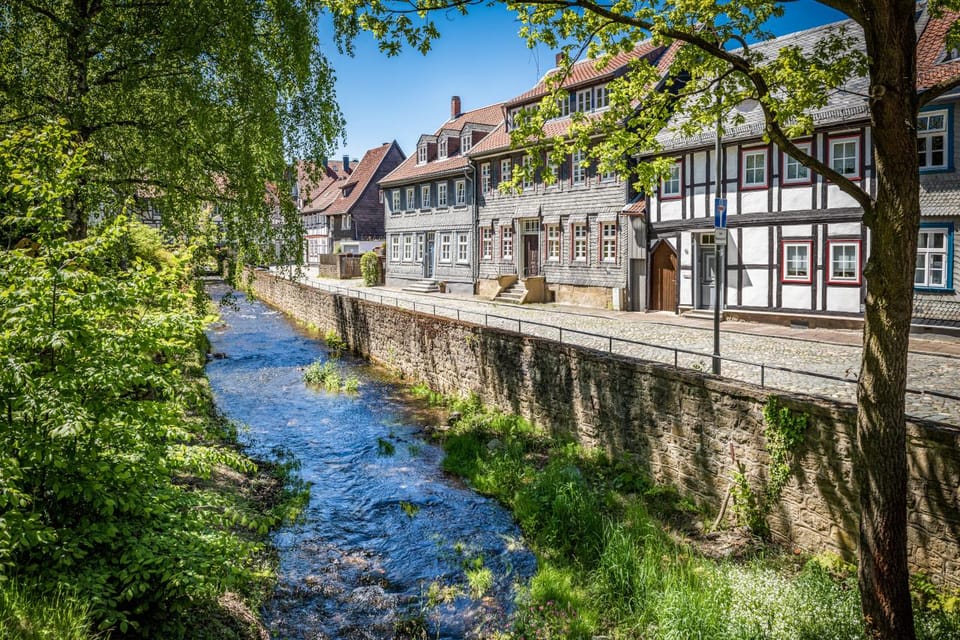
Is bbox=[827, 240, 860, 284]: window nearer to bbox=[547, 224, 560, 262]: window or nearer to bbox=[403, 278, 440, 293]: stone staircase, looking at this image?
bbox=[547, 224, 560, 262]: window

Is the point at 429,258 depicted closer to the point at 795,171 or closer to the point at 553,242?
the point at 553,242

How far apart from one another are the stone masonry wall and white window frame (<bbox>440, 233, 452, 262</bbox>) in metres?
18.1

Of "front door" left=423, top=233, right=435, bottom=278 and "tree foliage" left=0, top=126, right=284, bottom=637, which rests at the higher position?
"front door" left=423, top=233, right=435, bottom=278

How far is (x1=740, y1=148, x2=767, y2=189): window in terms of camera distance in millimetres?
20219

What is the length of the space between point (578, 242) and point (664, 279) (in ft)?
14.9

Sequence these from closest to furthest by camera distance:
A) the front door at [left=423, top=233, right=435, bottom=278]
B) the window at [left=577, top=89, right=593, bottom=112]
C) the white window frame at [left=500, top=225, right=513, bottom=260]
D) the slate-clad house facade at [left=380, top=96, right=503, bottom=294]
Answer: the window at [left=577, top=89, right=593, bottom=112], the white window frame at [left=500, top=225, right=513, bottom=260], the slate-clad house facade at [left=380, top=96, right=503, bottom=294], the front door at [left=423, top=233, right=435, bottom=278]

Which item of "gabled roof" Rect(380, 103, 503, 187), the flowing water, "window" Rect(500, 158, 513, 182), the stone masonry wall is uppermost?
"gabled roof" Rect(380, 103, 503, 187)

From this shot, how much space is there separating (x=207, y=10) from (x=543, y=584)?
9.27 m

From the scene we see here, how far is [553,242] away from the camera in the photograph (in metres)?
28.3

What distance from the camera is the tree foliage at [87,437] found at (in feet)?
14.6

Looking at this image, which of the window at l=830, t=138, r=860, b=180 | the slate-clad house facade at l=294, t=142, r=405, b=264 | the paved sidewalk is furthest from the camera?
the slate-clad house facade at l=294, t=142, r=405, b=264

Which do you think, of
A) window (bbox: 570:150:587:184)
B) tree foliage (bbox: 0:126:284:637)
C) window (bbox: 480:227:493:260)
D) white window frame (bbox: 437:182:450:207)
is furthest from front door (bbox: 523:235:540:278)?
tree foliage (bbox: 0:126:284:637)

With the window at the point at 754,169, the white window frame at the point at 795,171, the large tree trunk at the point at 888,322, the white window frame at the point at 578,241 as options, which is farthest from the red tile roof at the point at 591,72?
the large tree trunk at the point at 888,322

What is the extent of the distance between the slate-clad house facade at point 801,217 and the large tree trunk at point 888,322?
13.7m
